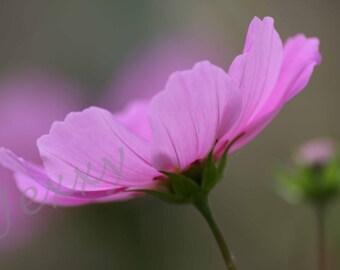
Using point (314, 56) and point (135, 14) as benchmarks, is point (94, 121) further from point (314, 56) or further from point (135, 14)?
point (135, 14)

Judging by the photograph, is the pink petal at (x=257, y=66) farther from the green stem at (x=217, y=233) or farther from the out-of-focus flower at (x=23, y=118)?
the out-of-focus flower at (x=23, y=118)

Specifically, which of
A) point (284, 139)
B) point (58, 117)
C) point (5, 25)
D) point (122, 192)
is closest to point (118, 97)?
point (58, 117)

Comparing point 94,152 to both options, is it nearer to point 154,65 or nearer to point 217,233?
point 217,233

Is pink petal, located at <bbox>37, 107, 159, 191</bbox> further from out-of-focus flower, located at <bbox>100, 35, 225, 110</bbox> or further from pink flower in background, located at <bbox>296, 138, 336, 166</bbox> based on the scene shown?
out-of-focus flower, located at <bbox>100, 35, 225, 110</bbox>

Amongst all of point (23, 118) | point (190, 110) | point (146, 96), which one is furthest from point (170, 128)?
point (146, 96)

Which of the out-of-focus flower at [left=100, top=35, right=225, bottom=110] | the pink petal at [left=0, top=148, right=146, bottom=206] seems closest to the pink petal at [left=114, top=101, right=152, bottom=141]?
the pink petal at [left=0, top=148, right=146, bottom=206]

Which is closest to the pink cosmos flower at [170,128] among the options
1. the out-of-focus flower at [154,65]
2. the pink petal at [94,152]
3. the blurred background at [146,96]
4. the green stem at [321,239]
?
the pink petal at [94,152]
